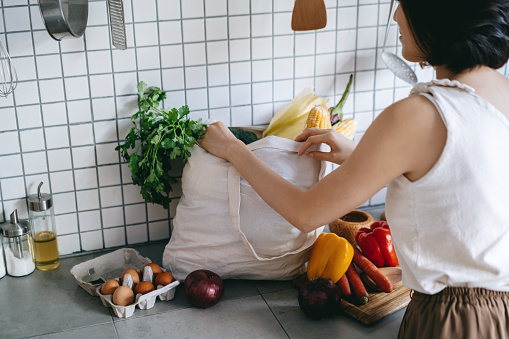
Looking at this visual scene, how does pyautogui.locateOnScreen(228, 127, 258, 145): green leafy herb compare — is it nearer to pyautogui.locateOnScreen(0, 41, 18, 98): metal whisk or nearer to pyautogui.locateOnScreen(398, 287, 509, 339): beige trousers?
pyautogui.locateOnScreen(0, 41, 18, 98): metal whisk

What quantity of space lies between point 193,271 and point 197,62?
0.55m

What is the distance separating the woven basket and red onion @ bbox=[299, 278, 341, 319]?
0.27 meters

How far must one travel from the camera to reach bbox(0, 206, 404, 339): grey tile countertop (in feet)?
3.94

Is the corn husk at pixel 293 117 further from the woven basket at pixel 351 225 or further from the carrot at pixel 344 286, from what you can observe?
the carrot at pixel 344 286

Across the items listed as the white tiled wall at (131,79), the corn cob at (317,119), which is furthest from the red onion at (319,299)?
the white tiled wall at (131,79)

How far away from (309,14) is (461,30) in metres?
0.63

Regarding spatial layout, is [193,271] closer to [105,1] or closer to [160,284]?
[160,284]

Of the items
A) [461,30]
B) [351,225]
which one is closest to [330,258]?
[351,225]

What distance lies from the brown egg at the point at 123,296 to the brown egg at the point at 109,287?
31 millimetres

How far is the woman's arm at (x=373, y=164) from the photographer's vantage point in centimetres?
82

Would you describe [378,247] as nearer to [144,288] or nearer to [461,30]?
[144,288]

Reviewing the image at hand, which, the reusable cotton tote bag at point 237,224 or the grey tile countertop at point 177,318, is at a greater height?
the reusable cotton tote bag at point 237,224

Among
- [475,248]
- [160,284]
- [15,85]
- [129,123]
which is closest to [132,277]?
[160,284]

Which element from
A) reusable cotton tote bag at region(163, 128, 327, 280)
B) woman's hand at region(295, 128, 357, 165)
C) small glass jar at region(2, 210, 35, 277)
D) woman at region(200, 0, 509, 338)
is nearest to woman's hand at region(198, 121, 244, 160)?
reusable cotton tote bag at region(163, 128, 327, 280)
